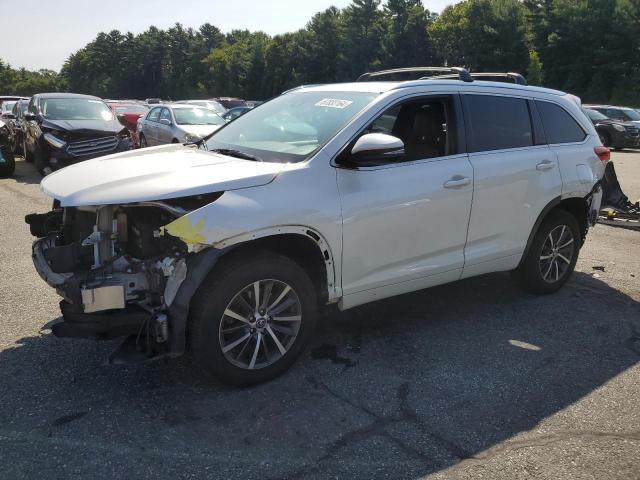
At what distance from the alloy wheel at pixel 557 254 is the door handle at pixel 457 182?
1.35 m

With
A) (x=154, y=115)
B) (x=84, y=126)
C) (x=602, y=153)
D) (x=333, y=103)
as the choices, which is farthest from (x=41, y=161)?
(x=602, y=153)

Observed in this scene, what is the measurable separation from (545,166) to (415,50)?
66.4 metres

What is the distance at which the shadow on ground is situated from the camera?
9.45ft

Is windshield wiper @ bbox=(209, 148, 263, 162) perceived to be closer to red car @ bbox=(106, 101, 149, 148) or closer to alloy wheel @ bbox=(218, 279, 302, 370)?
alloy wheel @ bbox=(218, 279, 302, 370)

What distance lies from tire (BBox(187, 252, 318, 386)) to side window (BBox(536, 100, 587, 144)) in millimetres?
2859

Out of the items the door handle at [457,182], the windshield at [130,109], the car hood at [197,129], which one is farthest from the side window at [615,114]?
the door handle at [457,182]

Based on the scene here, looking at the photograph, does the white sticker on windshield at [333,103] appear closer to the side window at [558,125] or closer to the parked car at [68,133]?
the side window at [558,125]

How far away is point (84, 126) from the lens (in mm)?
11602

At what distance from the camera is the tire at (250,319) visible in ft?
10.7

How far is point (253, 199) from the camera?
331 cm

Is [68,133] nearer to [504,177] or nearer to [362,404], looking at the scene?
[504,177]

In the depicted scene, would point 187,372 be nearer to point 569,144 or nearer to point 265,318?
point 265,318

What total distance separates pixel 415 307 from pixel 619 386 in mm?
1736

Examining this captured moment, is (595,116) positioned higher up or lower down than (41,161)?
higher up
